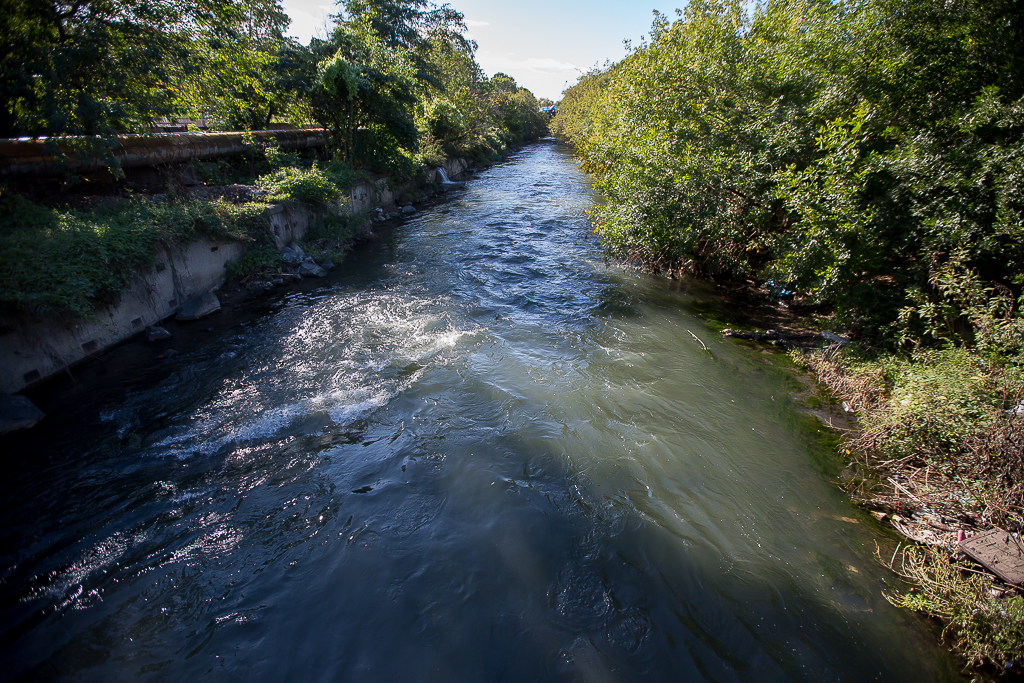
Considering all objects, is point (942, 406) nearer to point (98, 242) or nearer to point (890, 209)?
point (890, 209)

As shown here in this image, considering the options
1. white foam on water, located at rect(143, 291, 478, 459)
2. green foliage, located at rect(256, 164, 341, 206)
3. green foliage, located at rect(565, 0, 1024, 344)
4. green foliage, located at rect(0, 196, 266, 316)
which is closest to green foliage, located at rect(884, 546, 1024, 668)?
green foliage, located at rect(565, 0, 1024, 344)

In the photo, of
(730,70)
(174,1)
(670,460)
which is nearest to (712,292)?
(730,70)

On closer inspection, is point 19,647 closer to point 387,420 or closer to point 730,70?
point 387,420

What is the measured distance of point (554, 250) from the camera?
13117 mm

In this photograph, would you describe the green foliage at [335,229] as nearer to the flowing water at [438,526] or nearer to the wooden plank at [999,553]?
the flowing water at [438,526]

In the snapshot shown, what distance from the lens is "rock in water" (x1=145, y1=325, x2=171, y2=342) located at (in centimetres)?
759

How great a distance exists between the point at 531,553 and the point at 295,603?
2190 millimetres

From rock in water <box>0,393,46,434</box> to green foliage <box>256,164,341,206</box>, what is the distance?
7.01 meters

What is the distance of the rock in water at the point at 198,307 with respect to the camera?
27.2 ft

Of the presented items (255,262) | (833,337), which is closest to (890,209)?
(833,337)

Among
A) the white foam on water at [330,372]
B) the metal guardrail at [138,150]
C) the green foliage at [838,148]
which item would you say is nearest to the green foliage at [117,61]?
the metal guardrail at [138,150]

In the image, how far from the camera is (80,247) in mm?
6738

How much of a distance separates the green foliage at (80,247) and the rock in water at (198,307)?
106 cm

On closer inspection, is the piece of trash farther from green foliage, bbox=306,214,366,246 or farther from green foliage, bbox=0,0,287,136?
green foliage, bbox=0,0,287,136
